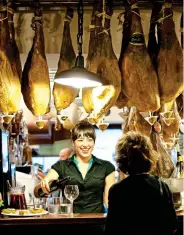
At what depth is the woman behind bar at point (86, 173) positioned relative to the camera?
122 inches

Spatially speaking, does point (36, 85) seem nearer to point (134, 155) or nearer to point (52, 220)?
point (134, 155)

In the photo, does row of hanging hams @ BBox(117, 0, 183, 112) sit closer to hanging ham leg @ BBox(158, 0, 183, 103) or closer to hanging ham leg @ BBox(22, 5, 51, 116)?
hanging ham leg @ BBox(158, 0, 183, 103)

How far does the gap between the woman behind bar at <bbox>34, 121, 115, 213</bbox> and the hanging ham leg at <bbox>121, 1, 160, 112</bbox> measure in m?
1.10

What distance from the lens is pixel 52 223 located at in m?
2.55

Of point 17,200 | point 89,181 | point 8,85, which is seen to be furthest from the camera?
point 89,181

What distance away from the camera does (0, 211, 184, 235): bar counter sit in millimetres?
2547

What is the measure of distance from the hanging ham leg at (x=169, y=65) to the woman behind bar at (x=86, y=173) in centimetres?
114

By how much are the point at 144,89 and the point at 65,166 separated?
129cm

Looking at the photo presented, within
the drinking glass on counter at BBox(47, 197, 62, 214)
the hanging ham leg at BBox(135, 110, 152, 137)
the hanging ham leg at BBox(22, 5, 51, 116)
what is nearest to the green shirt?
the drinking glass on counter at BBox(47, 197, 62, 214)

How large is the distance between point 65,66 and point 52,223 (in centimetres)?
94

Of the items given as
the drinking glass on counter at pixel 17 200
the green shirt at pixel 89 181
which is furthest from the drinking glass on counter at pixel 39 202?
the green shirt at pixel 89 181

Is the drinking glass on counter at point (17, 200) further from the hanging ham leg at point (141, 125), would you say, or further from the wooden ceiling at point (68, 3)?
the wooden ceiling at point (68, 3)

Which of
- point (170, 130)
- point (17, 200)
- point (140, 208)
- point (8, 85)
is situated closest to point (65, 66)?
point (8, 85)

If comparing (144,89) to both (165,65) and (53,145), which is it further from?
(53,145)
